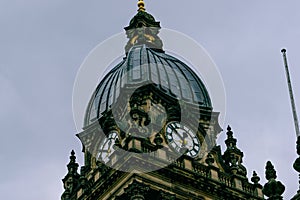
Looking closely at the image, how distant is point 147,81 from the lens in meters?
69.7

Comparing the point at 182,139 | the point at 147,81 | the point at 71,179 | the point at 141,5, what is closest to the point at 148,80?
the point at 147,81

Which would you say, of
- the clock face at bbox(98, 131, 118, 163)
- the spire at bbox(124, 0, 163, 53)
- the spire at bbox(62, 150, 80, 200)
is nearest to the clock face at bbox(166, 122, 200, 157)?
the clock face at bbox(98, 131, 118, 163)

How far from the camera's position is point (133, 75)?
233ft

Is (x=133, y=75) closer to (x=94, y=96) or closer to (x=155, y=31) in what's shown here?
(x=94, y=96)

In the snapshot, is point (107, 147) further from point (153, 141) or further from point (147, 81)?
point (147, 81)

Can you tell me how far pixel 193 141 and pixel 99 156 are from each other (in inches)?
237

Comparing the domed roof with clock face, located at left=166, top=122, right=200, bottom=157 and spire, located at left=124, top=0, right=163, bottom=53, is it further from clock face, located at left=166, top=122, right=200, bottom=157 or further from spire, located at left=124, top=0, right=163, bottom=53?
spire, located at left=124, top=0, right=163, bottom=53

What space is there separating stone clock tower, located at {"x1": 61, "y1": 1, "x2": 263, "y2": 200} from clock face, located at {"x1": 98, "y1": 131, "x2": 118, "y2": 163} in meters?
0.06

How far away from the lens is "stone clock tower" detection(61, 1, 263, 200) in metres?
61.9

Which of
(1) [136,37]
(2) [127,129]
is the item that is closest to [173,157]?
(2) [127,129]

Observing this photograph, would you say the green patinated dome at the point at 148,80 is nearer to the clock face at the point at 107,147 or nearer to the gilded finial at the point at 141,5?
the clock face at the point at 107,147

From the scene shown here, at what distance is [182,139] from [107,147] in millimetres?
4779

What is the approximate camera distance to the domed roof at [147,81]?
2773 inches

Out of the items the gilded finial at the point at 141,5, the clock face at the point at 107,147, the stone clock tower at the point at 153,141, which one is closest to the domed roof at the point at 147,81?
the stone clock tower at the point at 153,141
